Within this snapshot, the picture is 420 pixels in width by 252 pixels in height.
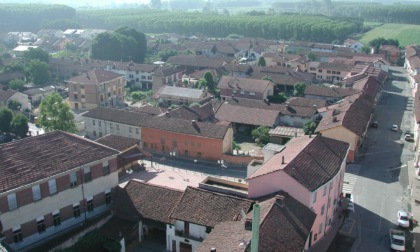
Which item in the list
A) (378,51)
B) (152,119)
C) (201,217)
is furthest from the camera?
(378,51)

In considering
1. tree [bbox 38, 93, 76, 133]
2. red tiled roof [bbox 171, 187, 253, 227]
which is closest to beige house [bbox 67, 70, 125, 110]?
tree [bbox 38, 93, 76, 133]

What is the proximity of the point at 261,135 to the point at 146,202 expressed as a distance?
20.6m

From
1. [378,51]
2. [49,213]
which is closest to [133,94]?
[49,213]

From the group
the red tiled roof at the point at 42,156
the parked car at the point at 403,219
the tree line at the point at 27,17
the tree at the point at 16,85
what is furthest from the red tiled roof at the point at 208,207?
the tree line at the point at 27,17

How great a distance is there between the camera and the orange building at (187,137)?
40.1 meters

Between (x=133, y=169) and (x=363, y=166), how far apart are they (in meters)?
21.0

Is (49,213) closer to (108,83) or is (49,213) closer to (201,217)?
(201,217)

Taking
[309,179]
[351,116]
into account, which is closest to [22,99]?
[351,116]

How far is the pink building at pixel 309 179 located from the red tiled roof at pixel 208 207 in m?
2.02

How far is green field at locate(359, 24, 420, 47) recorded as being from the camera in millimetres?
120188

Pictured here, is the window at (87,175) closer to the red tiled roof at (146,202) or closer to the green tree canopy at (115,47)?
the red tiled roof at (146,202)

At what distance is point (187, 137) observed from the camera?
41.0 meters

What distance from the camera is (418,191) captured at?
33312 millimetres

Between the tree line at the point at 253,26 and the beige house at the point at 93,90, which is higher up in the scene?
the tree line at the point at 253,26
